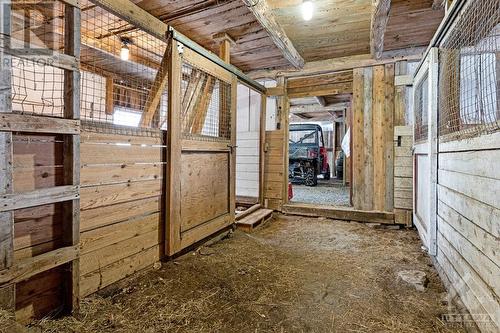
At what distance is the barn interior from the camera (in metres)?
1.53

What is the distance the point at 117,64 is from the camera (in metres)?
4.45

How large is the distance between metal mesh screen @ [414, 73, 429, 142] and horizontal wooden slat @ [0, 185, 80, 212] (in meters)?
3.21

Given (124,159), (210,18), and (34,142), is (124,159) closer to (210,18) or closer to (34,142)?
(34,142)

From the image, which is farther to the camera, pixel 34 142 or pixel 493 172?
pixel 34 142

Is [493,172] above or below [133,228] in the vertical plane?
above

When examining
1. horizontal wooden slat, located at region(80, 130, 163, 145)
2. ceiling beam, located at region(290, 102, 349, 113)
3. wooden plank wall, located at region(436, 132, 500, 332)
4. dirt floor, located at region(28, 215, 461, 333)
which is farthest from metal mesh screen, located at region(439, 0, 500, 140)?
ceiling beam, located at region(290, 102, 349, 113)

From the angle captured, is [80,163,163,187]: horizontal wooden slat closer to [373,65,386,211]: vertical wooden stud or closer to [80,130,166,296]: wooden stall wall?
[80,130,166,296]: wooden stall wall

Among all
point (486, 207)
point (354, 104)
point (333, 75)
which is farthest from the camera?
point (333, 75)

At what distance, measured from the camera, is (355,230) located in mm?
3711

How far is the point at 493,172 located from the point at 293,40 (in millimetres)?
3183

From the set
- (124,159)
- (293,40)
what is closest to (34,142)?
(124,159)

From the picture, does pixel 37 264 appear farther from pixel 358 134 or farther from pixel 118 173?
pixel 358 134

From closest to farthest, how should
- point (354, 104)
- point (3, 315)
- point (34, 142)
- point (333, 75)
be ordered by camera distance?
point (3, 315) → point (34, 142) → point (354, 104) → point (333, 75)

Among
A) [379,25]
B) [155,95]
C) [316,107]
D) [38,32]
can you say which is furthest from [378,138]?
[316,107]
